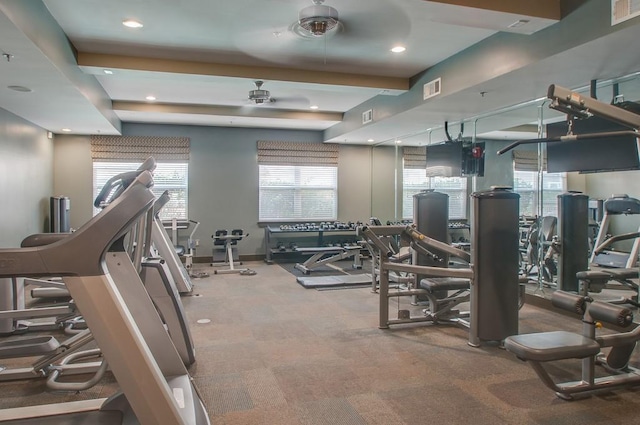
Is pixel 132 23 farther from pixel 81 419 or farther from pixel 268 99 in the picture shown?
pixel 81 419

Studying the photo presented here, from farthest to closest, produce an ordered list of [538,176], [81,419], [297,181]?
[297,181] < [538,176] < [81,419]

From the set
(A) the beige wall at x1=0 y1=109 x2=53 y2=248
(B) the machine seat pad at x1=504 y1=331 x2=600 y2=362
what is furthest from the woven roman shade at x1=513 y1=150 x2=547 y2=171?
(A) the beige wall at x1=0 y1=109 x2=53 y2=248

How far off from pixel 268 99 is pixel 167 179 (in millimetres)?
3049

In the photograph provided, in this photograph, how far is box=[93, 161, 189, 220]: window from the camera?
7590mm

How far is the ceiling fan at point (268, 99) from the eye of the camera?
5130 mm

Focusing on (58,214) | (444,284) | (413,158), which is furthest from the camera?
(413,158)

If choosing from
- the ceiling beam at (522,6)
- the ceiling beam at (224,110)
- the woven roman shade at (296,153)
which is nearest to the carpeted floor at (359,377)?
the ceiling beam at (522,6)

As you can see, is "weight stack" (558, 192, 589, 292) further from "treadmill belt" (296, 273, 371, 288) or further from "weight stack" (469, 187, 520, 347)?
"treadmill belt" (296, 273, 371, 288)

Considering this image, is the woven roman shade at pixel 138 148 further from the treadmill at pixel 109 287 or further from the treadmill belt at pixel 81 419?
the treadmill at pixel 109 287

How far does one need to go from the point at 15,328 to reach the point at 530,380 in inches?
164

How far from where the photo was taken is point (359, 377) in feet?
9.36

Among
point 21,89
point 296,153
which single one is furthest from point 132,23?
point 296,153

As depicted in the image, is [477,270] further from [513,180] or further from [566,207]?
[513,180]

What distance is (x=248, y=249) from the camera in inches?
322
